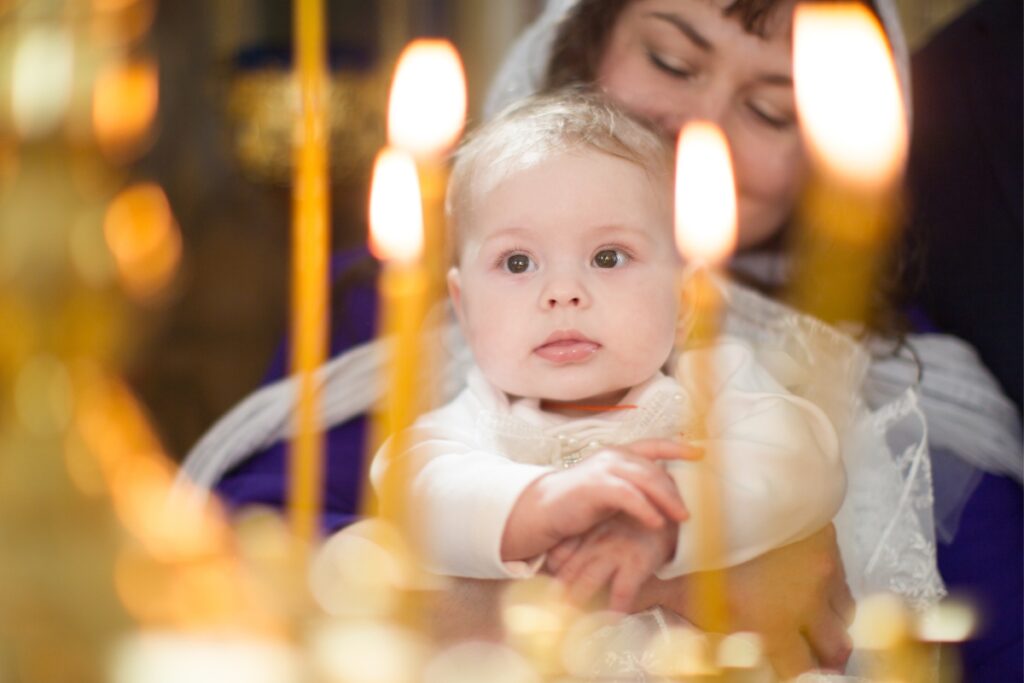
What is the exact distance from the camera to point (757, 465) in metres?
0.77

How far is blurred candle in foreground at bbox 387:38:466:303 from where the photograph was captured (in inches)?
32.3

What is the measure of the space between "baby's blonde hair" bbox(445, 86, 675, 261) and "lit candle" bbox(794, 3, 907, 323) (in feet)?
0.43

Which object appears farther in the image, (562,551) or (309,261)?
(309,261)

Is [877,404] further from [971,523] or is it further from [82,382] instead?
[82,382]

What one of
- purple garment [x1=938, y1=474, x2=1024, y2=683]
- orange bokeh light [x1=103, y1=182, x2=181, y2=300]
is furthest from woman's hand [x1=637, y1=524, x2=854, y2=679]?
orange bokeh light [x1=103, y1=182, x2=181, y2=300]

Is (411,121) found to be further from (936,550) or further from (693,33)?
(936,550)

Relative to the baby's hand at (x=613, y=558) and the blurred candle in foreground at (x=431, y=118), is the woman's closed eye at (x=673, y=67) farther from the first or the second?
the baby's hand at (x=613, y=558)

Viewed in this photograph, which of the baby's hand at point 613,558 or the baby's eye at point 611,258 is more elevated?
the baby's eye at point 611,258

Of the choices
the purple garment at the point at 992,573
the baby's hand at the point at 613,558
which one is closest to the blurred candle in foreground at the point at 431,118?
the baby's hand at the point at 613,558

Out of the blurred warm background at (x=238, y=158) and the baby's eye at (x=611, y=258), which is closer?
the baby's eye at (x=611, y=258)

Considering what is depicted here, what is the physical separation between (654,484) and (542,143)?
22 cm

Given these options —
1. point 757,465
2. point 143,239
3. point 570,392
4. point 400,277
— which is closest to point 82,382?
point 143,239

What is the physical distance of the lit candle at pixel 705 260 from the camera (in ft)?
2.46

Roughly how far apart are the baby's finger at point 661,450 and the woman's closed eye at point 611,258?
0.36 feet
